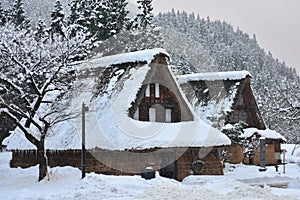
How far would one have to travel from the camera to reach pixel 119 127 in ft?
75.6

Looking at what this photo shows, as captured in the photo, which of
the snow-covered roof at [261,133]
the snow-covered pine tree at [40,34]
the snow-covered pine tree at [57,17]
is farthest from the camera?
the snow-covered pine tree at [57,17]

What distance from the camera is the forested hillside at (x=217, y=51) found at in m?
69.1

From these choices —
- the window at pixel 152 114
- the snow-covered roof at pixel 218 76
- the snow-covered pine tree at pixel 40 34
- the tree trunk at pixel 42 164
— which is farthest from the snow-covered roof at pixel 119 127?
the snow-covered roof at pixel 218 76

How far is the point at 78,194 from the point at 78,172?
21.9ft

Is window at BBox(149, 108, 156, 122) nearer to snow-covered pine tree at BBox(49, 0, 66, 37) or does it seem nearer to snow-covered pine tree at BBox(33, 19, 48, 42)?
snow-covered pine tree at BBox(33, 19, 48, 42)

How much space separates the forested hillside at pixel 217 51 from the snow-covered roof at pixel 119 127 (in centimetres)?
2506

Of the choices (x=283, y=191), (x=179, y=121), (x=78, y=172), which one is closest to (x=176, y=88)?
(x=179, y=121)

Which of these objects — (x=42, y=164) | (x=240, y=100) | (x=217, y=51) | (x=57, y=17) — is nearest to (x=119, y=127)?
(x=42, y=164)

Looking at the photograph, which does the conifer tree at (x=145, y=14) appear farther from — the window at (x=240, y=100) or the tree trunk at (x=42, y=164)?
the tree trunk at (x=42, y=164)

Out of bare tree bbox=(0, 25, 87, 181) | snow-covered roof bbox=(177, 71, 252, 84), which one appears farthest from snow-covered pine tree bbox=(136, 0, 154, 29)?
bare tree bbox=(0, 25, 87, 181)

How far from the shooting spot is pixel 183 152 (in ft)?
82.8

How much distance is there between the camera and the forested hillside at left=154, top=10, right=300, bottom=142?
6907cm

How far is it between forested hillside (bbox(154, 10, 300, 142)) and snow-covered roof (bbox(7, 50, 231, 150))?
25063 mm

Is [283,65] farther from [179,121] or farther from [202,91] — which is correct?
[179,121]
